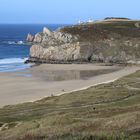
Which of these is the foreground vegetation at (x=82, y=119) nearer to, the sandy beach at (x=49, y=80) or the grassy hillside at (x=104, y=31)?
the sandy beach at (x=49, y=80)

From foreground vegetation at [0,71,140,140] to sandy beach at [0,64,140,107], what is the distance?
45.6ft

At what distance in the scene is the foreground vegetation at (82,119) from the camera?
18.9 metres

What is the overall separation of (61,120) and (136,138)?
42.0ft

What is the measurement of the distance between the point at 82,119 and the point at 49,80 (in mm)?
49371

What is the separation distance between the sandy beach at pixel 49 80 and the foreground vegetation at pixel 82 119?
1390 centimetres

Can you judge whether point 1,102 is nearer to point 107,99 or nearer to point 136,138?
point 107,99

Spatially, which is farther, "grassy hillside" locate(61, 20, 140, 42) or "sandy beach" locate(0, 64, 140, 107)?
"grassy hillside" locate(61, 20, 140, 42)

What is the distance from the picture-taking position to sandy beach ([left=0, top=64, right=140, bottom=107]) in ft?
201

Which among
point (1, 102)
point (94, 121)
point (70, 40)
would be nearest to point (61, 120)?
point (94, 121)

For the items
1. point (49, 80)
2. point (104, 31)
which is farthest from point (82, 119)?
point (104, 31)

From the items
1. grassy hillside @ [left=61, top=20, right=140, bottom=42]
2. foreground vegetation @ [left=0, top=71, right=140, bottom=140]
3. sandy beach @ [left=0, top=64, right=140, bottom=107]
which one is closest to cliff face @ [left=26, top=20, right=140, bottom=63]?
grassy hillside @ [left=61, top=20, right=140, bottom=42]

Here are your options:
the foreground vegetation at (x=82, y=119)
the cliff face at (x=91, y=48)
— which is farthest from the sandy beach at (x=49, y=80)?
the foreground vegetation at (x=82, y=119)

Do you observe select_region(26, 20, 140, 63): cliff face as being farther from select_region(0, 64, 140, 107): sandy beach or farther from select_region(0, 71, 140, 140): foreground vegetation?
select_region(0, 71, 140, 140): foreground vegetation

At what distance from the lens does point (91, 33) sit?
12444 centimetres
